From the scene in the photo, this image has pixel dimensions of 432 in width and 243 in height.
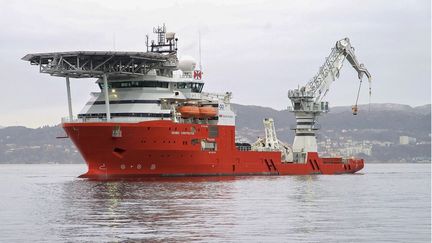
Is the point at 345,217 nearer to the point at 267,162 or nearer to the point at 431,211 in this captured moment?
the point at 431,211

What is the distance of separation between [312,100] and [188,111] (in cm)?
2180

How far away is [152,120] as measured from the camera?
73.8m

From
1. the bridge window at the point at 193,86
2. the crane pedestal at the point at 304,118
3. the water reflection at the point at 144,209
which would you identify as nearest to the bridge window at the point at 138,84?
the bridge window at the point at 193,86

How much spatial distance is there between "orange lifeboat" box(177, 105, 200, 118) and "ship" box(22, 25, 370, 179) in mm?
88

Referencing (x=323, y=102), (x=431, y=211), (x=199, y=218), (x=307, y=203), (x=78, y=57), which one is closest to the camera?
(x=199, y=218)

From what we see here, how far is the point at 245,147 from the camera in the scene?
87.1 m

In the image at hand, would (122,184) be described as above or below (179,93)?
below

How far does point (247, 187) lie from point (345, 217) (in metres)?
23.1

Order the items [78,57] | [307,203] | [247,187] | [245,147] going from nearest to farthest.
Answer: [307,203] → [247,187] → [78,57] → [245,147]

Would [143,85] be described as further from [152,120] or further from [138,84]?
[152,120]

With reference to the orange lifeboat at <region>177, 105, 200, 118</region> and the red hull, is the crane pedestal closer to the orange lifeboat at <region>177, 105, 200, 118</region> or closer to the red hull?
the red hull

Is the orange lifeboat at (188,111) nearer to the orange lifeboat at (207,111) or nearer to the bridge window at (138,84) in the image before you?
the orange lifeboat at (207,111)

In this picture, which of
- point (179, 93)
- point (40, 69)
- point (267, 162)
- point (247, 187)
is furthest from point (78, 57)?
point (267, 162)

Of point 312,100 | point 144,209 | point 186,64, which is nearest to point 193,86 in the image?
point 186,64
